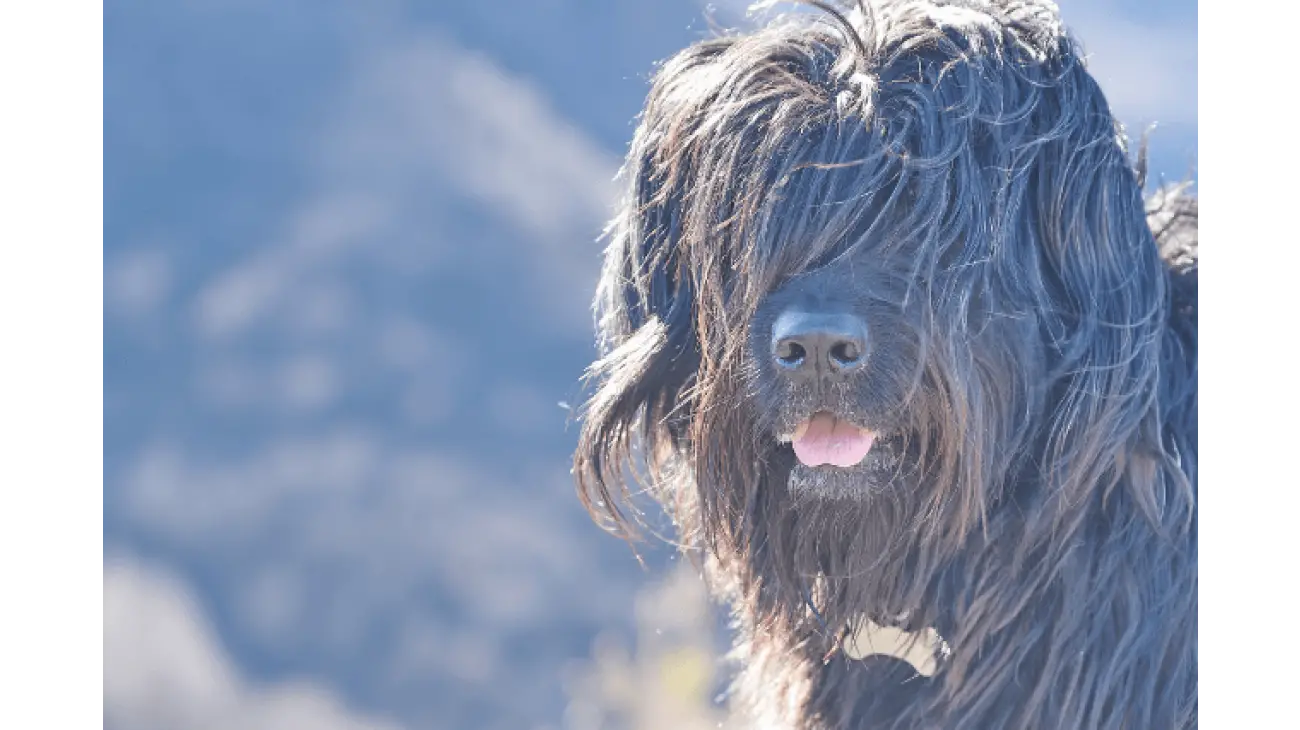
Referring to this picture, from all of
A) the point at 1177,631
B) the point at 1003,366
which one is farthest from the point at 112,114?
the point at 1177,631

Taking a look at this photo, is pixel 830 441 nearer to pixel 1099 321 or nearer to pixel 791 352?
pixel 791 352

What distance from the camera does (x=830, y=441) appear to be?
174 centimetres

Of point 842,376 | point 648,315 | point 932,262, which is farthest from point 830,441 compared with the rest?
point 648,315

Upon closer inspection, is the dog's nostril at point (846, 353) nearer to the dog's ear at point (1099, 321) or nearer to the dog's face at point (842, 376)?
the dog's face at point (842, 376)

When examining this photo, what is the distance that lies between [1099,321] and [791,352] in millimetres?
475

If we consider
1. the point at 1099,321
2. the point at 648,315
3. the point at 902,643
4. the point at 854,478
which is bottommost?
the point at 902,643

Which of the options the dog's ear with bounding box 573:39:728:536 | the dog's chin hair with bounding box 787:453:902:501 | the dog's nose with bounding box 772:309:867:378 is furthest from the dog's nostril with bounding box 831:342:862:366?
the dog's ear with bounding box 573:39:728:536

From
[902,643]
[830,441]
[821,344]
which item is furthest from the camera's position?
[902,643]

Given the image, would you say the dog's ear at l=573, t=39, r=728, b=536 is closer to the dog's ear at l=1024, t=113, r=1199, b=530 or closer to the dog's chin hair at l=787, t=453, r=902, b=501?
the dog's chin hair at l=787, t=453, r=902, b=501

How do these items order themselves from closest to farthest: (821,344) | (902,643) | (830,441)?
(821,344) → (830,441) → (902,643)

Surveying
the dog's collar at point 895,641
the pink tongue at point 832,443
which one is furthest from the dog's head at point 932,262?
the dog's collar at point 895,641
